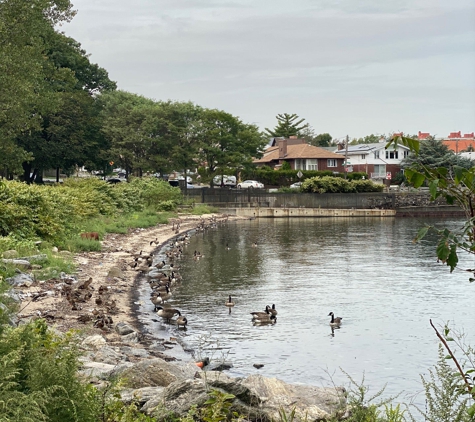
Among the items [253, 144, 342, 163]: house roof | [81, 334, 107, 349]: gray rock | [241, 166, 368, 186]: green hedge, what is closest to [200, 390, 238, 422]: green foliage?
[81, 334, 107, 349]: gray rock

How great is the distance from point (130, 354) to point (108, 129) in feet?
189

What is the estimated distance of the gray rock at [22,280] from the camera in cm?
Answer: 1758

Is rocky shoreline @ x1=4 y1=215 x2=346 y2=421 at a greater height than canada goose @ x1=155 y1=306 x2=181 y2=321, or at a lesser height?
greater

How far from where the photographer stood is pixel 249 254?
37594 mm

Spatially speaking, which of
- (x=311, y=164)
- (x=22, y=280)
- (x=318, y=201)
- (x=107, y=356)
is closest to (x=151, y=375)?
(x=107, y=356)

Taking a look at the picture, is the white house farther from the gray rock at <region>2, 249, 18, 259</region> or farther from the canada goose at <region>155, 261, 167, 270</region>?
the gray rock at <region>2, 249, 18, 259</region>

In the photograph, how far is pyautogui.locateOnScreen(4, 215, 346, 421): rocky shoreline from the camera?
763 centimetres

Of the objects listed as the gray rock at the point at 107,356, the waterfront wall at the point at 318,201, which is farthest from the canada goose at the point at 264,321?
the waterfront wall at the point at 318,201

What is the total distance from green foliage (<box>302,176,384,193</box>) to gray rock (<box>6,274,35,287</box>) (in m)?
58.3

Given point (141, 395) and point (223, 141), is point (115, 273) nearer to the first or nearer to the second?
point (141, 395)

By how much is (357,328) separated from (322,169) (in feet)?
258

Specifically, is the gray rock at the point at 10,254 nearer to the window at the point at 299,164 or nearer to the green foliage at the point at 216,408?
the green foliage at the point at 216,408

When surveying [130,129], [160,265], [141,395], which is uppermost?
[130,129]

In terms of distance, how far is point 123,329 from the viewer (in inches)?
648
